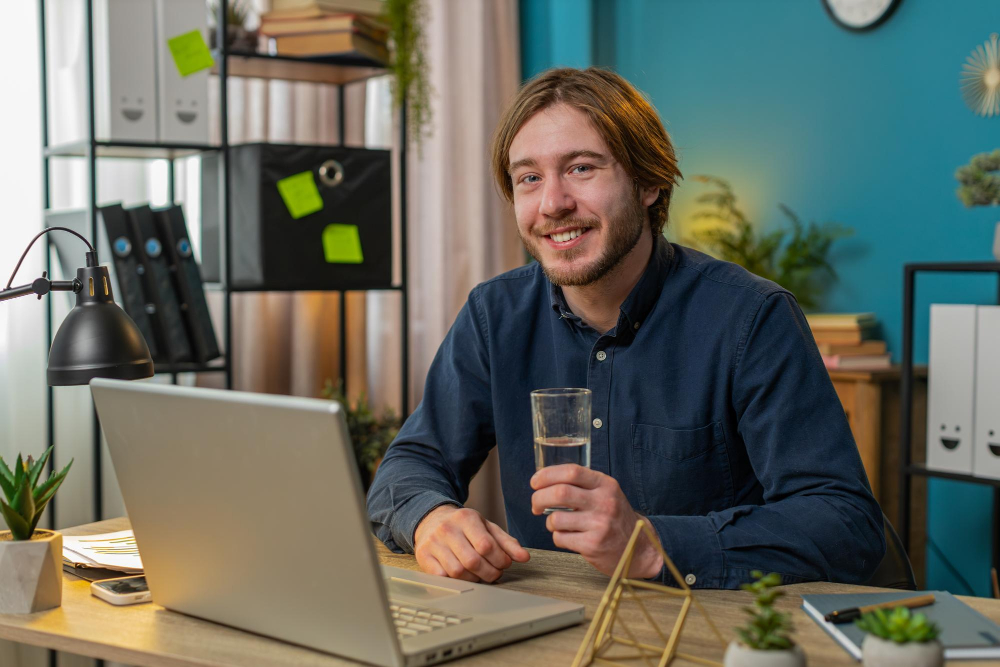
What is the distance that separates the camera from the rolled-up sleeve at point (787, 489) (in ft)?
4.14

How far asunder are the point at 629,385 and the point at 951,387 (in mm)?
1312

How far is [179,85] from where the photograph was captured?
257 centimetres

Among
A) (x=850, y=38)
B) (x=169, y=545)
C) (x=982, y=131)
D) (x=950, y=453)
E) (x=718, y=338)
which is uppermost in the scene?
(x=850, y=38)

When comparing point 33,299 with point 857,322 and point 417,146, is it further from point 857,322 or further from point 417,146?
point 857,322

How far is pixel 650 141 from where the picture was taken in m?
1.70

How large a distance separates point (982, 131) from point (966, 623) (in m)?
2.13

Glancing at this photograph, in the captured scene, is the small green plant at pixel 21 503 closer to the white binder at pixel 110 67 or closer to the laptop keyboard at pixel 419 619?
the laptop keyboard at pixel 419 619

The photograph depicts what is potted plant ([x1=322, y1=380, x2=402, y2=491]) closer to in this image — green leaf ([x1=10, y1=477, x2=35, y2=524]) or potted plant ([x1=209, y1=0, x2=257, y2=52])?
potted plant ([x1=209, y1=0, x2=257, y2=52])

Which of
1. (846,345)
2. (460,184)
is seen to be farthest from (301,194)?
(846,345)

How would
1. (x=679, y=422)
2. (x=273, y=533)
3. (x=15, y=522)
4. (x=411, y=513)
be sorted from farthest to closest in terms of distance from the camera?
(x=679, y=422) → (x=411, y=513) → (x=15, y=522) → (x=273, y=533)

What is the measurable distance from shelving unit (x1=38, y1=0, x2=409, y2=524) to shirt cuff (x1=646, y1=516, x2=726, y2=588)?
5.38 ft

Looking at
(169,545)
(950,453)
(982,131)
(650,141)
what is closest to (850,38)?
(982,131)

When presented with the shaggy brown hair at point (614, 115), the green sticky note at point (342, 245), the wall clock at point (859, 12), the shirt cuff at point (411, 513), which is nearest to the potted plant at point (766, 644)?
the shirt cuff at point (411, 513)

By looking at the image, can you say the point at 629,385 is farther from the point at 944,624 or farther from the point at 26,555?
the point at 26,555
